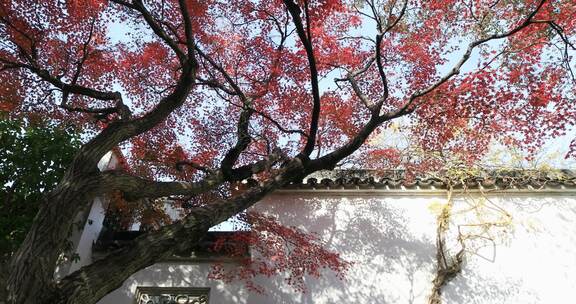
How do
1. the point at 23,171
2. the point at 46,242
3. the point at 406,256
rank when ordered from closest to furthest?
1. the point at 46,242
2. the point at 23,171
3. the point at 406,256

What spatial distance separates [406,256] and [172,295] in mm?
5150

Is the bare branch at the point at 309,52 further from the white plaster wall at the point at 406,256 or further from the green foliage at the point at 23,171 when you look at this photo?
the green foliage at the point at 23,171

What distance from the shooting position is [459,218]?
9.38 metres

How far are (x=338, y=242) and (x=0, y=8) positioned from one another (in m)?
9.02

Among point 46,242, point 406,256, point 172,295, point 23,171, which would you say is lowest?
point 172,295

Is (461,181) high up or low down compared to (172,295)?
up

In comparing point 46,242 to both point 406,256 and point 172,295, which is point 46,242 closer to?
point 172,295

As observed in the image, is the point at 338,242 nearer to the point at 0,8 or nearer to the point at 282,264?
the point at 282,264

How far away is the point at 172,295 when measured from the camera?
→ 913 cm

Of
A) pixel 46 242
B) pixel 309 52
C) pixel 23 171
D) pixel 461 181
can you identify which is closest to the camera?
pixel 46 242

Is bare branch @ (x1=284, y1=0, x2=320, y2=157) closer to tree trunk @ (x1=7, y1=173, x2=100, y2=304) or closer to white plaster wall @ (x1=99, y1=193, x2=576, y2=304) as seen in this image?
white plaster wall @ (x1=99, y1=193, x2=576, y2=304)

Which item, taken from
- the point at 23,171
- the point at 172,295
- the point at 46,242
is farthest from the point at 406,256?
the point at 23,171

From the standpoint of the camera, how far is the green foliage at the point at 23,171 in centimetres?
773

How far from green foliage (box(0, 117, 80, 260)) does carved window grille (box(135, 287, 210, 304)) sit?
2.72 meters
